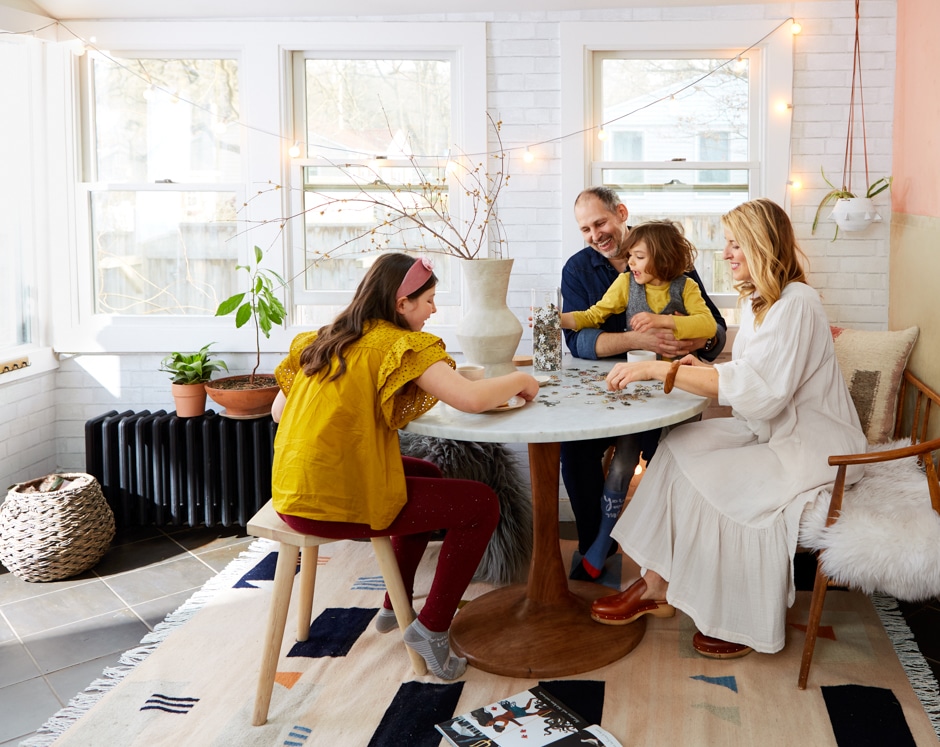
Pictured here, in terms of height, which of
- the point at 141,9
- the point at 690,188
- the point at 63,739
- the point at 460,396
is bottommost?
the point at 63,739

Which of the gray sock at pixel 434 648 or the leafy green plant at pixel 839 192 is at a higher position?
the leafy green plant at pixel 839 192

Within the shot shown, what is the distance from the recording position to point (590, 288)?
3.56 m

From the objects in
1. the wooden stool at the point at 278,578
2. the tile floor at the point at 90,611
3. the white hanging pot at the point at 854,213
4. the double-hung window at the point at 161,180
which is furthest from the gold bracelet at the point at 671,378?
the double-hung window at the point at 161,180

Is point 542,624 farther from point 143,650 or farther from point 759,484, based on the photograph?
point 143,650

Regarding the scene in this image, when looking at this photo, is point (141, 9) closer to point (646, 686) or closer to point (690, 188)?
point (690, 188)

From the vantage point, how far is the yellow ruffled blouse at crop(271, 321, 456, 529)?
92.1 inches

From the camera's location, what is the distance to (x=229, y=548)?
377 centimetres

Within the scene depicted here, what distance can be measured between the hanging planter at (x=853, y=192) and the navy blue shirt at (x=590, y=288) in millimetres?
781

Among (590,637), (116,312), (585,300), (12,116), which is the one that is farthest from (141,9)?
(590,637)

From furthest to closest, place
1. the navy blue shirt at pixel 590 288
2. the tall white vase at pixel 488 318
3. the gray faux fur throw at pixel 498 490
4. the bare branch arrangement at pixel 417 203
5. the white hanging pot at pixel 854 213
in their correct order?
the bare branch arrangement at pixel 417 203
the white hanging pot at pixel 854 213
the navy blue shirt at pixel 590 288
the gray faux fur throw at pixel 498 490
the tall white vase at pixel 488 318

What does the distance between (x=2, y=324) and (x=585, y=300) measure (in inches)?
102

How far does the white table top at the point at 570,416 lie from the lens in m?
2.31

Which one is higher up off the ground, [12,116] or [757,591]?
[12,116]

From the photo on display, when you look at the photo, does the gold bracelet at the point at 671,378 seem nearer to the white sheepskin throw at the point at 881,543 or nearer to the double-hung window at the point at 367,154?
the white sheepskin throw at the point at 881,543
